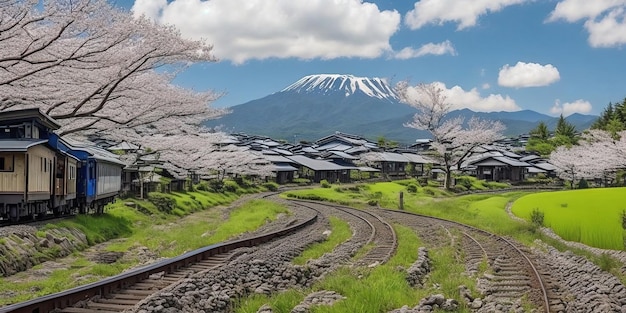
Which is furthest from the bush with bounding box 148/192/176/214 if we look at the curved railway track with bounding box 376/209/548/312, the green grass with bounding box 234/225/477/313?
the green grass with bounding box 234/225/477/313

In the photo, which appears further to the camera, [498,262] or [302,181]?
[302,181]

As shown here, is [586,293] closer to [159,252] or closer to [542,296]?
[542,296]

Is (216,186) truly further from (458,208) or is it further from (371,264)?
(371,264)

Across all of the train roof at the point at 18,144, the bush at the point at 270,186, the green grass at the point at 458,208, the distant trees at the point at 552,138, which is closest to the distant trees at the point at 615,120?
the distant trees at the point at 552,138

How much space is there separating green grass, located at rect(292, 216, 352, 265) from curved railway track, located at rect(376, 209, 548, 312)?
2.71 meters

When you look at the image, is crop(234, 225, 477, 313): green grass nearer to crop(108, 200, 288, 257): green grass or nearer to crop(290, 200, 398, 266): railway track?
crop(290, 200, 398, 266): railway track

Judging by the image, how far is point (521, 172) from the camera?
6912 centimetres

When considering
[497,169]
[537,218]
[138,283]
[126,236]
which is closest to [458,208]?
[537,218]

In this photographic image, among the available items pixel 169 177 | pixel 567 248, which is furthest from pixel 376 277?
pixel 169 177

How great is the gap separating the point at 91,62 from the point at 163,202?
18.0 m

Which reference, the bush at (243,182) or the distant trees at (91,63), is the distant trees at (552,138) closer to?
the bush at (243,182)

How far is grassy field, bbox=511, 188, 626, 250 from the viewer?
611 inches

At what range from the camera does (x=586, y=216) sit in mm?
19031

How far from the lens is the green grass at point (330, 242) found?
521 inches
